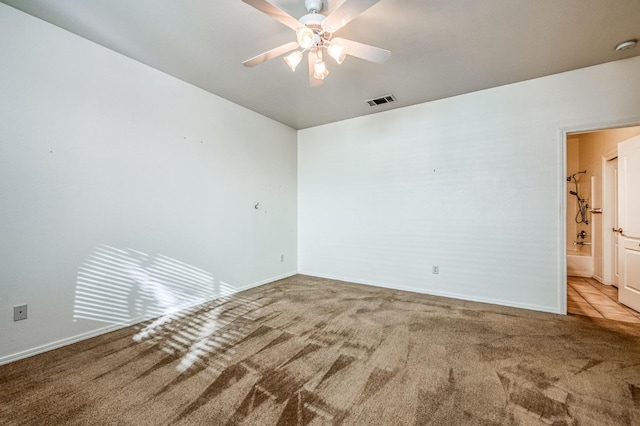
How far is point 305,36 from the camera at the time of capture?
186 centimetres

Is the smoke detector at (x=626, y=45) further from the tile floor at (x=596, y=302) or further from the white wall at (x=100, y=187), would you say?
the white wall at (x=100, y=187)

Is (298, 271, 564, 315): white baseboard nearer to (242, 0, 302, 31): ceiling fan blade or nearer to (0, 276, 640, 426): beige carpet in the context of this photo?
(0, 276, 640, 426): beige carpet

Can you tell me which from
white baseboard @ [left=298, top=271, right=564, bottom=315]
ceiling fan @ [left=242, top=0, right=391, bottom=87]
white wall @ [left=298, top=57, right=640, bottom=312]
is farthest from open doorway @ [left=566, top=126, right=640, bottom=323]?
ceiling fan @ [left=242, top=0, right=391, bottom=87]

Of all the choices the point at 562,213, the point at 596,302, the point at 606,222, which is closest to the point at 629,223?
the point at 562,213

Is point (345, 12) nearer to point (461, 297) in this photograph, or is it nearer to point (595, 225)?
point (461, 297)

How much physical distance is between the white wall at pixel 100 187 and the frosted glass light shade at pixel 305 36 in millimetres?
2075

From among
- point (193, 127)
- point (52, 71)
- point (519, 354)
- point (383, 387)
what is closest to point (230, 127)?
point (193, 127)

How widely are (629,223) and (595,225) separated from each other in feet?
6.70

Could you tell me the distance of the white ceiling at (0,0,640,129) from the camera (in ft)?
6.81

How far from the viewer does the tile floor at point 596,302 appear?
3.01m

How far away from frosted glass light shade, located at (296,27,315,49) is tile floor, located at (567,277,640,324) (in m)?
4.04

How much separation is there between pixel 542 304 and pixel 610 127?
6.94 ft

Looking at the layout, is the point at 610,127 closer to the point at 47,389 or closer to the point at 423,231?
the point at 423,231

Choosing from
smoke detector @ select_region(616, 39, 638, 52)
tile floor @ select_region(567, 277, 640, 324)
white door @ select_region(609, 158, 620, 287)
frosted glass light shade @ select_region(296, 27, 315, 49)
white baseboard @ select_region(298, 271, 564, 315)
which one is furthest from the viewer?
white door @ select_region(609, 158, 620, 287)
